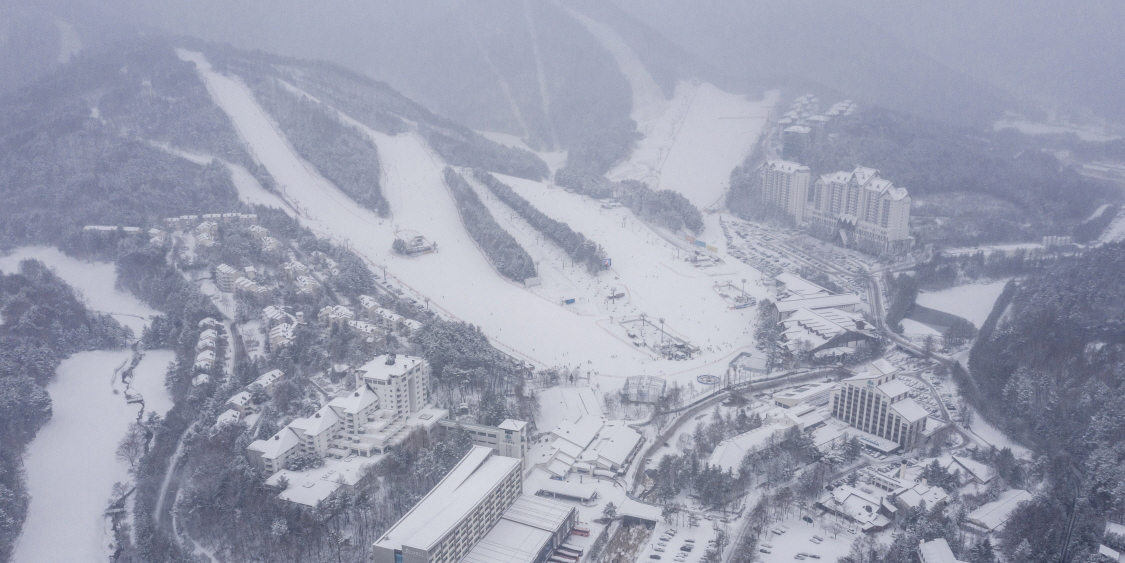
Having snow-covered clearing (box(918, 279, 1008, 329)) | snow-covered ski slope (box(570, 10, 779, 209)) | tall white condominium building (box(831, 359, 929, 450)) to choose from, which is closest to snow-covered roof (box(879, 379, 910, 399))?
tall white condominium building (box(831, 359, 929, 450))

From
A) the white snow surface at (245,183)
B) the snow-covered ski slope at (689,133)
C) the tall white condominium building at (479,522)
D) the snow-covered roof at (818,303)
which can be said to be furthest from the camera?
the snow-covered ski slope at (689,133)

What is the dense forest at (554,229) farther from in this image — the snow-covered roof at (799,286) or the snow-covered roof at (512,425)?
the snow-covered roof at (512,425)

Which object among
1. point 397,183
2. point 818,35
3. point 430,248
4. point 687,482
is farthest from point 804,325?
point 818,35

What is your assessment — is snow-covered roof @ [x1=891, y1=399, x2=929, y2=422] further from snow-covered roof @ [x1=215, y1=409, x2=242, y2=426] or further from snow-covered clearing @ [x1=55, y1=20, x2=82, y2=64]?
snow-covered clearing @ [x1=55, y1=20, x2=82, y2=64]

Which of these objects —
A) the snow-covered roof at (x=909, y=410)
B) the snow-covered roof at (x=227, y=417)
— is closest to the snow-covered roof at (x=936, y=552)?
the snow-covered roof at (x=909, y=410)

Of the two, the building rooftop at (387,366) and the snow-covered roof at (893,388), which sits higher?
the snow-covered roof at (893,388)

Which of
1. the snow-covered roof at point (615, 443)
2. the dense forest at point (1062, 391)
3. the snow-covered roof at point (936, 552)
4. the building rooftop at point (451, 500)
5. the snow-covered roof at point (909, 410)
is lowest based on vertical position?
the snow-covered roof at point (615, 443)
